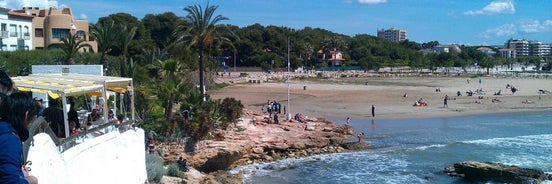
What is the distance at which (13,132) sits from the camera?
12.7ft

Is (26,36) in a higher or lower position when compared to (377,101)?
higher

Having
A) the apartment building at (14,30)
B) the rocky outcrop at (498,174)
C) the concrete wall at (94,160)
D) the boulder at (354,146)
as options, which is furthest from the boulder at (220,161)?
the apartment building at (14,30)

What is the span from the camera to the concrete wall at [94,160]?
24.1 feet

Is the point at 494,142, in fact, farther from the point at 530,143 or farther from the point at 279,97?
the point at 279,97

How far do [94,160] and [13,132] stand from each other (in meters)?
6.00

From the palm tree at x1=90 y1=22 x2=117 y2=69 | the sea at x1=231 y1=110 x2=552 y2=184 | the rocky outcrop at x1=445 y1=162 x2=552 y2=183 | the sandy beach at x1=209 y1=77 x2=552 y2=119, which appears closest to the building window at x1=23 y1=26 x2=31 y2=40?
the palm tree at x1=90 y1=22 x2=117 y2=69

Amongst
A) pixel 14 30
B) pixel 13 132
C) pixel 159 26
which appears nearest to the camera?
pixel 13 132

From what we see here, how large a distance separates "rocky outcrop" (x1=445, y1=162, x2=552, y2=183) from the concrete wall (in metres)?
16.2

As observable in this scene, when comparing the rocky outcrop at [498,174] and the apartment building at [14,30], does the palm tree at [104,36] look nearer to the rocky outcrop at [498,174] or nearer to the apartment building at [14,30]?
the apartment building at [14,30]

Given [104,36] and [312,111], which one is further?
[312,111]

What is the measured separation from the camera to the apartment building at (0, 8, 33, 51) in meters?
42.5

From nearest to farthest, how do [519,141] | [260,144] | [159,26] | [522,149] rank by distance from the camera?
[260,144] → [522,149] → [519,141] → [159,26]

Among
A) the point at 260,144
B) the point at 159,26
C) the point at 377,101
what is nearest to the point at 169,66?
the point at 260,144

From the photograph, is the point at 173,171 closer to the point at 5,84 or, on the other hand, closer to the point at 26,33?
the point at 5,84
